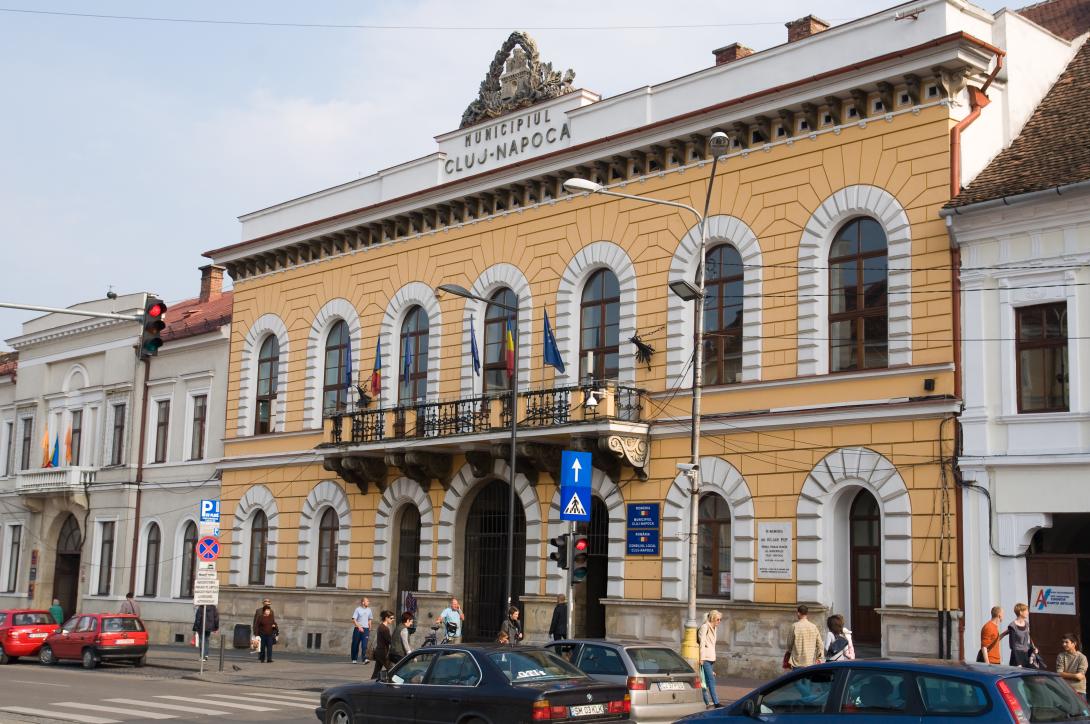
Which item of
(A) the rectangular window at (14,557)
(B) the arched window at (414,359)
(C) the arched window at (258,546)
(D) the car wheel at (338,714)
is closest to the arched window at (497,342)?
(B) the arched window at (414,359)

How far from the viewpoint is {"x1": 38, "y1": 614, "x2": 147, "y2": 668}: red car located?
109 ft

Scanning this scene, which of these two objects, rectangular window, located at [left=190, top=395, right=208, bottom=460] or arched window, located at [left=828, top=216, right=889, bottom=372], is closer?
arched window, located at [left=828, top=216, right=889, bottom=372]

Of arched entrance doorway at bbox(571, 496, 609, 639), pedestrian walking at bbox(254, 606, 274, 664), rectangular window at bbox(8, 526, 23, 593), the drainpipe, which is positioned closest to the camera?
the drainpipe

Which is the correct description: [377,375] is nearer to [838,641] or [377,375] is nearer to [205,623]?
[205,623]

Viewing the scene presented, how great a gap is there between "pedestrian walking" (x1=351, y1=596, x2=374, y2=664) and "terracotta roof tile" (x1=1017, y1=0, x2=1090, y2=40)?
21.5m

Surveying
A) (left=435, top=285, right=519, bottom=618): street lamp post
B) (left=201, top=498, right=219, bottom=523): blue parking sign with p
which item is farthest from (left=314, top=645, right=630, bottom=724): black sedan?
(left=201, top=498, right=219, bottom=523): blue parking sign with p

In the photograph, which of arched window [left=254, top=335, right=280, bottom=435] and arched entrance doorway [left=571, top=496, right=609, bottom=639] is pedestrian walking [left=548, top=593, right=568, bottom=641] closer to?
arched entrance doorway [left=571, top=496, right=609, bottom=639]

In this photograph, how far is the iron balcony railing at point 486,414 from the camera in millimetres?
28547

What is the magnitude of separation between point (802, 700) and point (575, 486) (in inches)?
518

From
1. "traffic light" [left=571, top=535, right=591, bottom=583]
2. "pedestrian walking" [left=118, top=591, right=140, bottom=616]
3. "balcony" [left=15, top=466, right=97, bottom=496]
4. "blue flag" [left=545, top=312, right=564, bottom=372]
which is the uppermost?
"blue flag" [left=545, top=312, right=564, bottom=372]

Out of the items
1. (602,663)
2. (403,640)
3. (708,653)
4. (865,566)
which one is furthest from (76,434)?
(602,663)

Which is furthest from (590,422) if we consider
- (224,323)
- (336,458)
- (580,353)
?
(224,323)

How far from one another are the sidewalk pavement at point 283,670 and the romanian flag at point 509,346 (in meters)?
7.81

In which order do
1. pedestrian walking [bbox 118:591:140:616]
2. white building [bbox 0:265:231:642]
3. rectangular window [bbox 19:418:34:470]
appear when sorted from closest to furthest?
pedestrian walking [bbox 118:591:140:616] < white building [bbox 0:265:231:642] < rectangular window [bbox 19:418:34:470]
